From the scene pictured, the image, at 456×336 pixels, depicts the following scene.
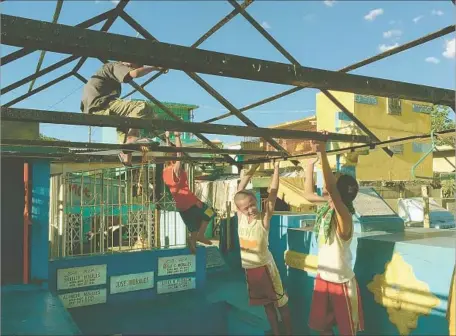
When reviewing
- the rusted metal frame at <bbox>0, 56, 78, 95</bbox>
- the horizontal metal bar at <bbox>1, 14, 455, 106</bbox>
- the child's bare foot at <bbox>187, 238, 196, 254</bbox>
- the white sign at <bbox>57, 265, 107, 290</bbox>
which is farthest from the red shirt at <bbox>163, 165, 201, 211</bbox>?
the horizontal metal bar at <bbox>1, 14, 455, 106</bbox>

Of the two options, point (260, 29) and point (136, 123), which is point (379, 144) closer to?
point (260, 29)

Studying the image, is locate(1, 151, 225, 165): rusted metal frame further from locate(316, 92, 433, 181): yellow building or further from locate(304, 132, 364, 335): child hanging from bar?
locate(316, 92, 433, 181): yellow building

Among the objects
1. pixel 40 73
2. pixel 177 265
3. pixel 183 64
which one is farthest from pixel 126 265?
pixel 183 64

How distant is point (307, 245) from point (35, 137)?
11.8 ft

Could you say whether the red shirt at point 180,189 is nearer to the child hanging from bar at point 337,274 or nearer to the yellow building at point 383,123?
the child hanging from bar at point 337,274

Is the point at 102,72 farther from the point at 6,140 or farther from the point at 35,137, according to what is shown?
the point at 35,137

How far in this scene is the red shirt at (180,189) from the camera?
A: 6074 mm

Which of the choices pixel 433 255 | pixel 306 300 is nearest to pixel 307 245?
pixel 306 300

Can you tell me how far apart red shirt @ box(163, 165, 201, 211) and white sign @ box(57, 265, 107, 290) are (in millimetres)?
1433

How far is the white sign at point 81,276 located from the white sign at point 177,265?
2.88ft

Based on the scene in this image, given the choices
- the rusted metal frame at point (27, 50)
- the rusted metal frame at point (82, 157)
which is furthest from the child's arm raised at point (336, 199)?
the rusted metal frame at point (82, 157)

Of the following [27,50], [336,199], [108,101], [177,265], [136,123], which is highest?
[27,50]

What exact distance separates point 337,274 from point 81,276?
3720mm

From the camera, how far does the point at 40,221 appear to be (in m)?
5.42
